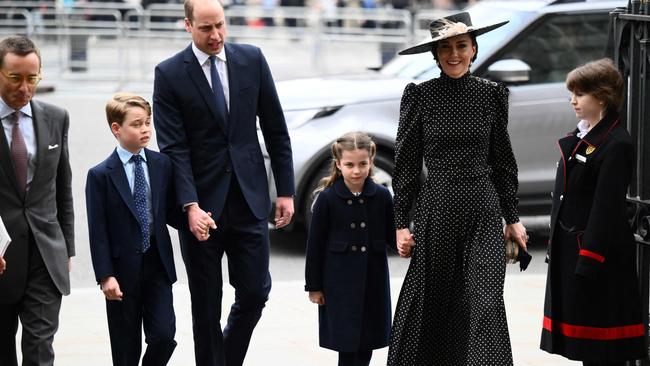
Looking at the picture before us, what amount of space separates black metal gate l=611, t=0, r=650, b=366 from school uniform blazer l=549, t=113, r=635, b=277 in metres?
0.14

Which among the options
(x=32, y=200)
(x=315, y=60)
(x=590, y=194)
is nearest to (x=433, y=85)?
(x=590, y=194)

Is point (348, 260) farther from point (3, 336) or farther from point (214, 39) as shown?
point (3, 336)

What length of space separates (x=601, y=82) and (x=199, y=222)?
6.19ft

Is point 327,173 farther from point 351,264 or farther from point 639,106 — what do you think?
point 639,106

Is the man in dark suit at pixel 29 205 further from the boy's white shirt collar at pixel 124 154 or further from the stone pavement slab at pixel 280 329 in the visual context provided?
the stone pavement slab at pixel 280 329

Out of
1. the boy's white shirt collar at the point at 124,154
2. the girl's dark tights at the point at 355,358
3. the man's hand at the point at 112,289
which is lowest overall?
the girl's dark tights at the point at 355,358

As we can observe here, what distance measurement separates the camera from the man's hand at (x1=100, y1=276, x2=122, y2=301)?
18.5 feet

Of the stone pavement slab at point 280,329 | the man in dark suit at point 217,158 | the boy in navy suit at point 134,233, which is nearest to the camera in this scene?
the boy in navy suit at point 134,233

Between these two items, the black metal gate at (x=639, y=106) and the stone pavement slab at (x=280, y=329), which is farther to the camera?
the stone pavement slab at (x=280, y=329)

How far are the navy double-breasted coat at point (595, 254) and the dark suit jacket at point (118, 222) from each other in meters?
1.80

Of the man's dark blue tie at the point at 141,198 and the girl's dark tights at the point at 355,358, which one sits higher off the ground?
the man's dark blue tie at the point at 141,198

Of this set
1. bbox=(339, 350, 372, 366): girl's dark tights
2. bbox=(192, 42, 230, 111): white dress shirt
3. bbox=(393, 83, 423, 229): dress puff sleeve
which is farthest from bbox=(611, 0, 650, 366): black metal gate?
bbox=(192, 42, 230, 111): white dress shirt

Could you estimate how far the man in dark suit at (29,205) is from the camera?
540 centimetres

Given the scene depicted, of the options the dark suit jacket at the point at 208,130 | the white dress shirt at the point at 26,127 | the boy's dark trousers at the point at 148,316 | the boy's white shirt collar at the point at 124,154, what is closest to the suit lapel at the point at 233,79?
the dark suit jacket at the point at 208,130
